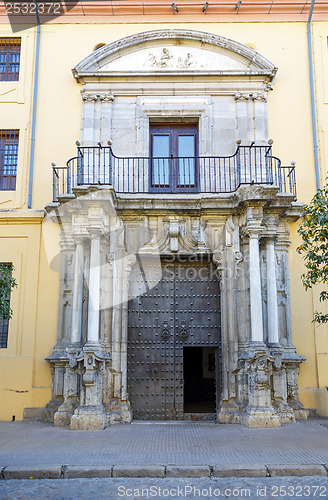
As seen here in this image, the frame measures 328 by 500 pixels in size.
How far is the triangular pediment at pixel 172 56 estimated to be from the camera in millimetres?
10758

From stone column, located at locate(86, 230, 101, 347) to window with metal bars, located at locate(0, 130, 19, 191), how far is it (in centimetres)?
288

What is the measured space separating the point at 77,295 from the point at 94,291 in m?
0.55

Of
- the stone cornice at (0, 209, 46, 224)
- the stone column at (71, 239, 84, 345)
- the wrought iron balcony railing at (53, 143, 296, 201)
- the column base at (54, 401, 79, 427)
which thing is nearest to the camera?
the column base at (54, 401, 79, 427)

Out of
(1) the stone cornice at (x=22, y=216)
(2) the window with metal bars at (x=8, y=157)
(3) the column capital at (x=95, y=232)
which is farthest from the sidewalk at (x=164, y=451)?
(2) the window with metal bars at (x=8, y=157)

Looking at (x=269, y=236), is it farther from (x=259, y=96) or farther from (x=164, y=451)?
(x=164, y=451)

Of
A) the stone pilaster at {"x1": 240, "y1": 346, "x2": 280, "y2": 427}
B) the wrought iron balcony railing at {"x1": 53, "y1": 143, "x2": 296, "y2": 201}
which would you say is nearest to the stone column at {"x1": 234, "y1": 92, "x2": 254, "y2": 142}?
the wrought iron balcony railing at {"x1": 53, "y1": 143, "x2": 296, "y2": 201}

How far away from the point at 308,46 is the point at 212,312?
6316mm

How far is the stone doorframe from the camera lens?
28.8 feet

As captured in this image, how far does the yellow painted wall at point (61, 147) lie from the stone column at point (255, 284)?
1.23 meters

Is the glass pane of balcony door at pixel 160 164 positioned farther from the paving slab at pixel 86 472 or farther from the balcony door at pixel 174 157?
the paving slab at pixel 86 472

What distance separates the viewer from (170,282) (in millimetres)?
10172

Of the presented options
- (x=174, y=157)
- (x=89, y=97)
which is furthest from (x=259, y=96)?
(x=89, y=97)

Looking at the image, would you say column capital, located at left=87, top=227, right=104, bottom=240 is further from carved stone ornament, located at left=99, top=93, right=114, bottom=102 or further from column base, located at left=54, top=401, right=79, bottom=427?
carved stone ornament, located at left=99, top=93, right=114, bottom=102

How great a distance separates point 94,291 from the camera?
30.0ft
